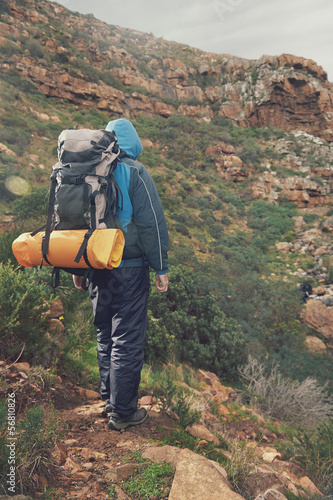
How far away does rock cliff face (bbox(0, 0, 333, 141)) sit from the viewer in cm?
2052

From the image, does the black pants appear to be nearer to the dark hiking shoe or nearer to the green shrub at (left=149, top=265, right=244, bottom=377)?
the dark hiking shoe

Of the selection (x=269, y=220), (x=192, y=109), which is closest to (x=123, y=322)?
(x=269, y=220)

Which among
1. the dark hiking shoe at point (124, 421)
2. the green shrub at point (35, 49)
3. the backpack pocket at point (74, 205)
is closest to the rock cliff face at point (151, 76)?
the green shrub at point (35, 49)

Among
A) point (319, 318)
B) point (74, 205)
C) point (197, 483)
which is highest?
point (74, 205)

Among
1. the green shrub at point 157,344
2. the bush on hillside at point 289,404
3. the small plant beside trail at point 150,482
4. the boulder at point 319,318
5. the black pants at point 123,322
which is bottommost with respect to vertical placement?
the boulder at point 319,318

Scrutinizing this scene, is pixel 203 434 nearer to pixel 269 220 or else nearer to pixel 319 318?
pixel 319 318

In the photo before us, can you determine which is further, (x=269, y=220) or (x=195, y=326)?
(x=269, y=220)

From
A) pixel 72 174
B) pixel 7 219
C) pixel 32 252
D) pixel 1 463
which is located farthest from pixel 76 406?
pixel 7 219

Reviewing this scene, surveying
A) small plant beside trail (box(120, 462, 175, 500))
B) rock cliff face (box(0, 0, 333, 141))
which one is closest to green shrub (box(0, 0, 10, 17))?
rock cliff face (box(0, 0, 333, 141))

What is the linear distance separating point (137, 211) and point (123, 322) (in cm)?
69

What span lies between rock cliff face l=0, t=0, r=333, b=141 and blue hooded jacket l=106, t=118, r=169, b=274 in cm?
2104

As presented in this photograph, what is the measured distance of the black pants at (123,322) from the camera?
69.6 inches

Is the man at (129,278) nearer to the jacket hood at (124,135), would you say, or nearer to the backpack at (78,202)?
the jacket hood at (124,135)

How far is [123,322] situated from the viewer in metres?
1.79
